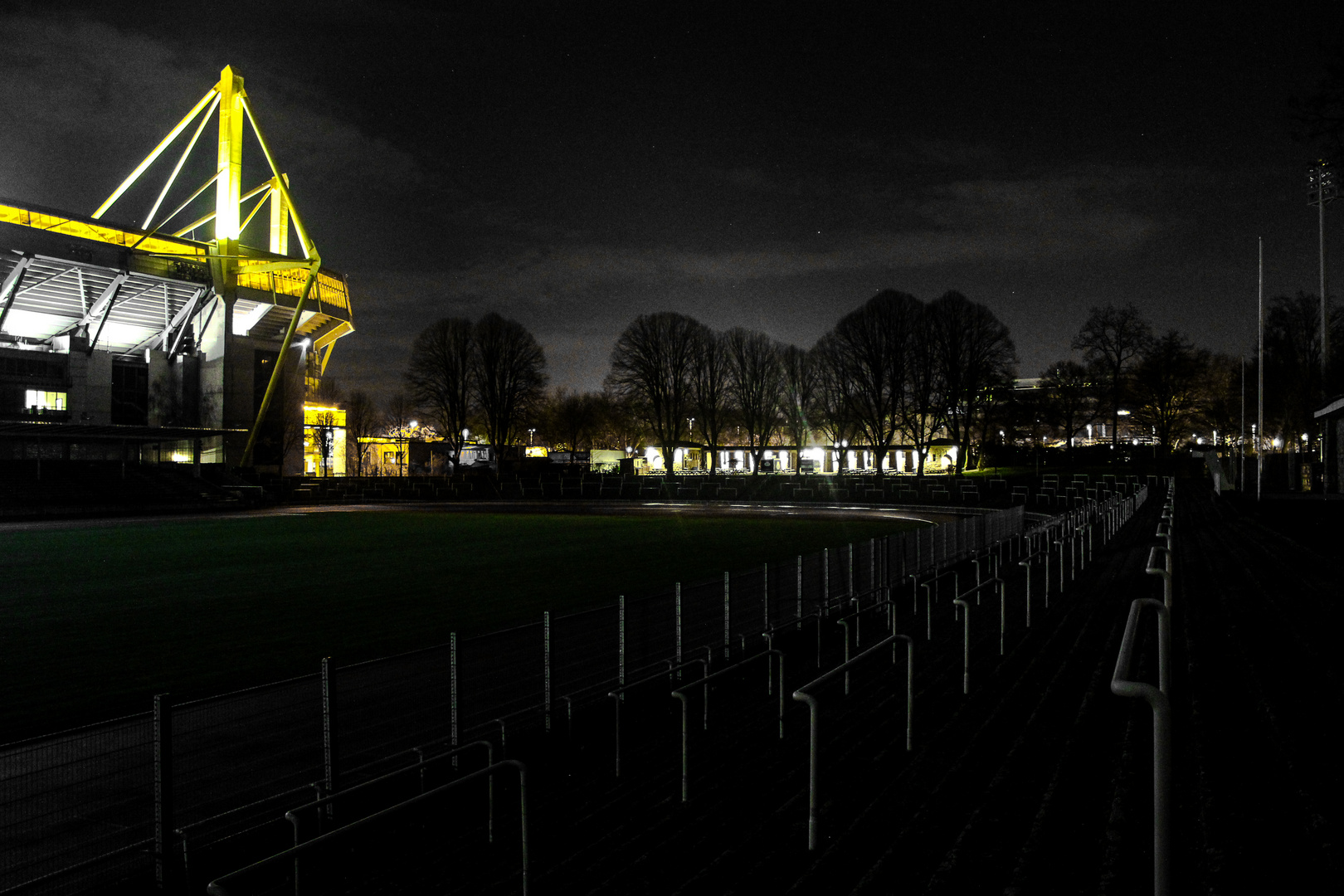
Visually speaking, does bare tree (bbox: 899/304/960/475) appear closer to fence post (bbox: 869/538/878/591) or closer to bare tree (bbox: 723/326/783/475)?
bare tree (bbox: 723/326/783/475)

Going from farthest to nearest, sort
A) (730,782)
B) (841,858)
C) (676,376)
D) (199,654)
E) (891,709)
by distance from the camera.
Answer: (676,376) → (199,654) → (891,709) → (730,782) → (841,858)

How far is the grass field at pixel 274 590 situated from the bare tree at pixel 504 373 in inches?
1216

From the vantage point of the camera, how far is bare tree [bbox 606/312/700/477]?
2328 inches

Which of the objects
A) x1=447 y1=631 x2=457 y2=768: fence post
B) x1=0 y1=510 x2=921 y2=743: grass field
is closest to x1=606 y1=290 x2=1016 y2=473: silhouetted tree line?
x1=0 y1=510 x2=921 y2=743: grass field

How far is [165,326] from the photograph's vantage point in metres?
60.9

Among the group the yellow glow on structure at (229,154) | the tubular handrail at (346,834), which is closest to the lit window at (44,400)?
the yellow glow on structure at (229,154)

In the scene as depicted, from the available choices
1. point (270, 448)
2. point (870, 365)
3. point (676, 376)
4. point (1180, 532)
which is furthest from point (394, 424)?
point (1180, 532)

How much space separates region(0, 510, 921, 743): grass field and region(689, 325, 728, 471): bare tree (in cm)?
2934

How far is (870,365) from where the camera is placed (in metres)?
52.2

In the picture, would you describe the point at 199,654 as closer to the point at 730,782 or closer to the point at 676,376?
the point at 730,782

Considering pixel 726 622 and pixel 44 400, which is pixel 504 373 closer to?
pixel 44 400

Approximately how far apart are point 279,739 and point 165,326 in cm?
6661

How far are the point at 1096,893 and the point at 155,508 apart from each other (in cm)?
4793

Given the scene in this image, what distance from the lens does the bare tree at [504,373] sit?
6188 cm
